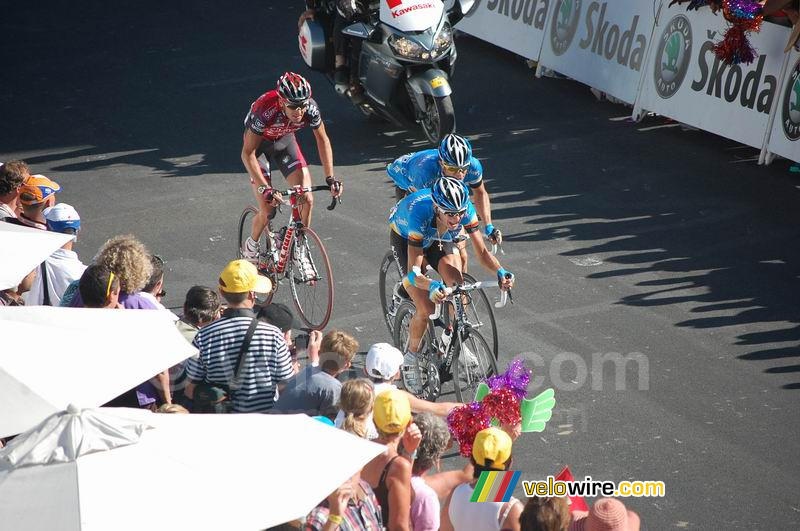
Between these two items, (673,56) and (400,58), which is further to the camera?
(673,56)

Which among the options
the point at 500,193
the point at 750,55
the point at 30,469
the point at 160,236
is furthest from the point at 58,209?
the point at 750,55

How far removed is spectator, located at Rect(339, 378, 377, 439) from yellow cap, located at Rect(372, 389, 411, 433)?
0.08 meters

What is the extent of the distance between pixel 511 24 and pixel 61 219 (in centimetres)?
1020

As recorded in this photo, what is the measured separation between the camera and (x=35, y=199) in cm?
871

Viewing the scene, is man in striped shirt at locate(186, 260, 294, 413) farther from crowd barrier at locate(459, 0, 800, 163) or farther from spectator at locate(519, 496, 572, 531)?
crowd barrier at locate(459, 0, 800, 163)

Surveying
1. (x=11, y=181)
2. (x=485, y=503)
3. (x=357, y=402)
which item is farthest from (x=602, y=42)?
(x=485, y=503)

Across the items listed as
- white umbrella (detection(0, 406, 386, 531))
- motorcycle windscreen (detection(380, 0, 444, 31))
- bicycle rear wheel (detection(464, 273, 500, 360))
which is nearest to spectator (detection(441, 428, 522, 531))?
white umbrella (detection(0, 406, 386, 531))

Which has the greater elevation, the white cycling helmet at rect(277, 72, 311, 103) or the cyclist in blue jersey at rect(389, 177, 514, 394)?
the white cycling helmet at rect(277, 72, 311, 103)

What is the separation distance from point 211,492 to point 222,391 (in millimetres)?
2278

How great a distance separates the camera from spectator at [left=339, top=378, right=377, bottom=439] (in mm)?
5828

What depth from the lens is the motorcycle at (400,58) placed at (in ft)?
44.1

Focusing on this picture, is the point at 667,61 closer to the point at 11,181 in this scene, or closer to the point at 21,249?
the point at 11,181

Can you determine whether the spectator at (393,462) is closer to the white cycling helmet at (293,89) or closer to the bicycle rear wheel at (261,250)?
the bicycle rear wheel at (261,250)

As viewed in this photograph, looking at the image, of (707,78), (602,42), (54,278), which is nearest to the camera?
(54,278)
